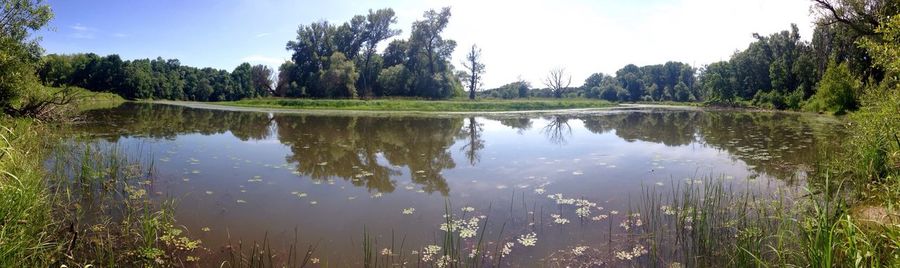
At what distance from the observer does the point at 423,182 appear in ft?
33.5

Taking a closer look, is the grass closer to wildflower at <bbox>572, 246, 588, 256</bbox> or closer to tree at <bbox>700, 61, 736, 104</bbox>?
wildflower at <bbox>572, 246, 588, 256</bbox>

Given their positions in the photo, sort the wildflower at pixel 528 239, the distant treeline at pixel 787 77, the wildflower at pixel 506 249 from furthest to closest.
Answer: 1. the distant treeline at pixel 787 77
2. the wildflower at pixel 528 239
3. the wildflower at pixel 506 249

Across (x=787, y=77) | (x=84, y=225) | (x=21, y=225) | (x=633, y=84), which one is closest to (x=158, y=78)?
(x=84, y=225)

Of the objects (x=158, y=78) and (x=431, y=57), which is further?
(x=158, y=78)

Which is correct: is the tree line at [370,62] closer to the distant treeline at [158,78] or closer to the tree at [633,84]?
the distant treeline at [158,78]

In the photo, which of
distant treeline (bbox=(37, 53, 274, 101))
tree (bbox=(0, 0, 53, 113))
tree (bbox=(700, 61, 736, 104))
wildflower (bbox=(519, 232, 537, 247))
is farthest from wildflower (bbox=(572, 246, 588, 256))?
tree (bbox=(700, 61, 736, 104))

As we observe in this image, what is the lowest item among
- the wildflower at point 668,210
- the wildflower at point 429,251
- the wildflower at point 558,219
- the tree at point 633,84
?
the wildflower at point 429,251

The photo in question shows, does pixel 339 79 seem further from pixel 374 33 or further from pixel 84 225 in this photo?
pixel 84 225

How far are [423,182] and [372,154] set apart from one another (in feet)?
15.8

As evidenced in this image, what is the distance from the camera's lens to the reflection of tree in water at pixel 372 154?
420 inches

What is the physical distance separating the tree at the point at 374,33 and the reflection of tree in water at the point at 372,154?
38.3m

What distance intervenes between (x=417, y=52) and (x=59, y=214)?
53.0 m

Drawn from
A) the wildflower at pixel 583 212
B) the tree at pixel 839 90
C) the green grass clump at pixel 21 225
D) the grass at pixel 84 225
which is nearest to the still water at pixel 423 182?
the wildflower at pixel 583 212

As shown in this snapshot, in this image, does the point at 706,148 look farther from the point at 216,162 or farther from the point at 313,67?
the point at 313,67
